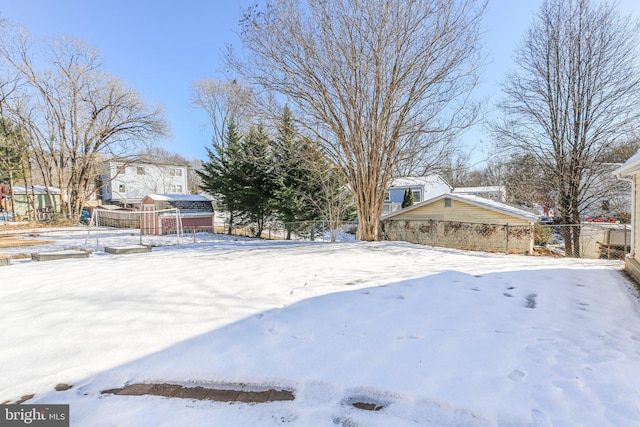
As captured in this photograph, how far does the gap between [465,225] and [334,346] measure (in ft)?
42.7

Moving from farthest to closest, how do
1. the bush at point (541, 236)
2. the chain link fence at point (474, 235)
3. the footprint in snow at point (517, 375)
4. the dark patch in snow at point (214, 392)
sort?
the bush at point (541, 236) → the chain link fence at point (474, 235) → the footprint in snow at point (517, 375) → the dark patch in snow at point (214, 392)

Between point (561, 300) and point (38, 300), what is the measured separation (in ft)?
20.2

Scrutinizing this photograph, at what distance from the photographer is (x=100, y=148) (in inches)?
812

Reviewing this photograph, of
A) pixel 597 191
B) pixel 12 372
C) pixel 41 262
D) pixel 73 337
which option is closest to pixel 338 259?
pixel 73 337

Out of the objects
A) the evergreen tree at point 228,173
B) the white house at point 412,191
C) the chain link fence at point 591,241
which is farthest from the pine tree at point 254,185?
the white house at point 412,191

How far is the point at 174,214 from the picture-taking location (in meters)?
16.2

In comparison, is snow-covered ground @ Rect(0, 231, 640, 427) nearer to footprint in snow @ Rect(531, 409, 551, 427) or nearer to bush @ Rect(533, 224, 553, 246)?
footprint in snow @ Rect(531, 409, 551, 427)

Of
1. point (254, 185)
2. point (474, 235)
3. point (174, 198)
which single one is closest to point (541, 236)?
point (474, 235)

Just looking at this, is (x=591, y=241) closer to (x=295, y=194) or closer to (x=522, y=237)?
(x=522, y=237)

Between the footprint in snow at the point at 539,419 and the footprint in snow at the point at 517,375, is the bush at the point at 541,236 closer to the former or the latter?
the footprint in snow at the point at 517,375

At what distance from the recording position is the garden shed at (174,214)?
16703mm

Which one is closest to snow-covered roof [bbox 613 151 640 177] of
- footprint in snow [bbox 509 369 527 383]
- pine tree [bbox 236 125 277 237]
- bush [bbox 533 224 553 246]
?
footprint in snow [bbox 509 369 527 383]

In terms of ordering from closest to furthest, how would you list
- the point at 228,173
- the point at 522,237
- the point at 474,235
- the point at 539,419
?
the point at 539,419 → the point at 522,237 → the point at 474,235 → the point at 228,173

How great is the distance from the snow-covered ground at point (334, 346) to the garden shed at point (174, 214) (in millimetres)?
12628
